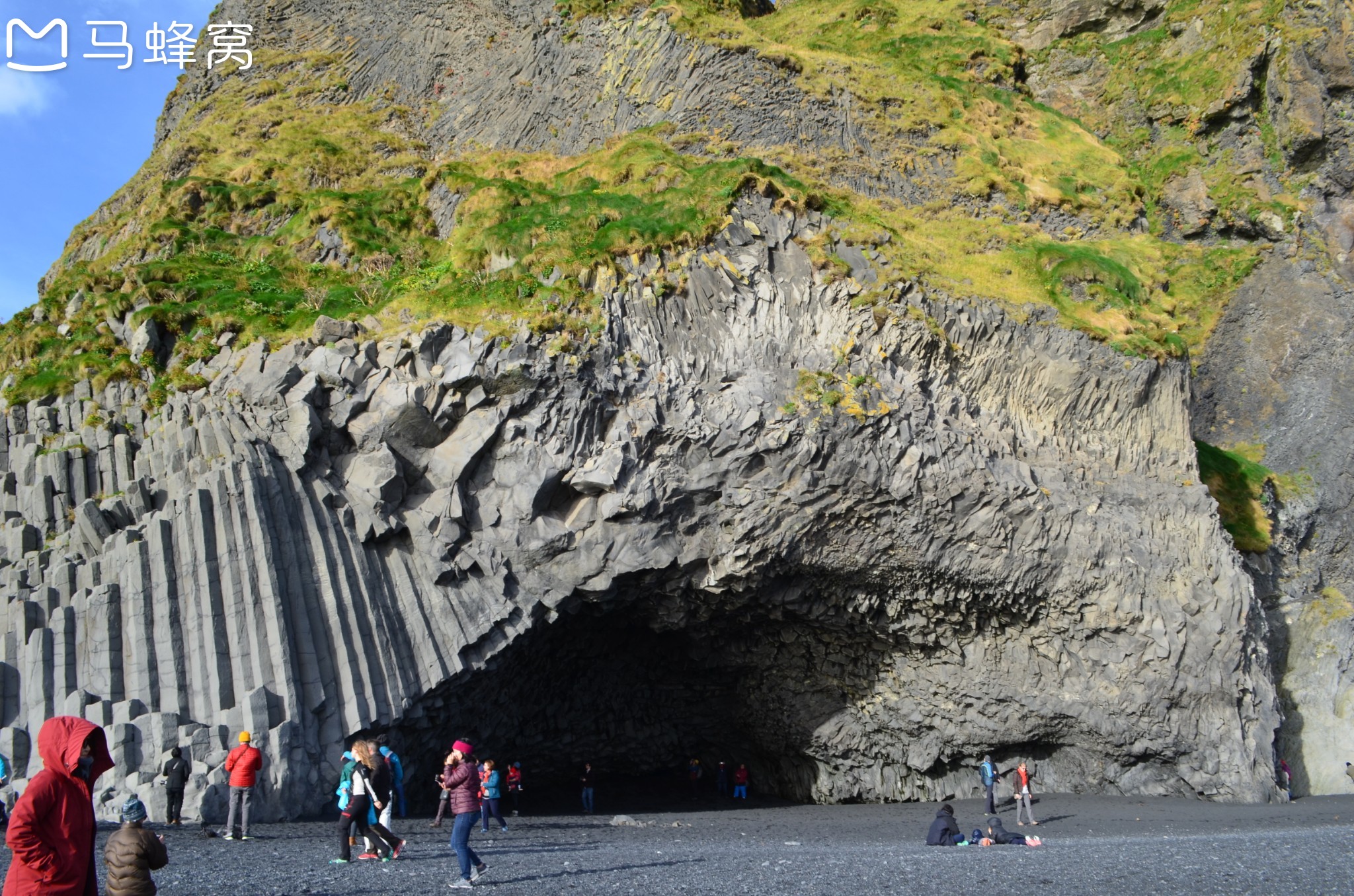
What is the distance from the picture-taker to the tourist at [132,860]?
524cm

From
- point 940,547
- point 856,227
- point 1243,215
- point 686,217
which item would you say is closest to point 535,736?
point 940,547

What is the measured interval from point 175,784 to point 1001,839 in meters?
11.9

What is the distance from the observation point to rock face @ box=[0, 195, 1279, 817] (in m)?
16.0

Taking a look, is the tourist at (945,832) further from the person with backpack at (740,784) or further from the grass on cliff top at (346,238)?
the person with backpack at (740,784)

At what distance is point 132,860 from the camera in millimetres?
5270

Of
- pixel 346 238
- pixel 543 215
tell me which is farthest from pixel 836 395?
pixel 346 238

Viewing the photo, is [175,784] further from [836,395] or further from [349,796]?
[836,395]

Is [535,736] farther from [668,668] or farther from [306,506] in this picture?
[306,506]

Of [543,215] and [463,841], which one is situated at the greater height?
[543,215]

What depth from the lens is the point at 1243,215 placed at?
32406mm

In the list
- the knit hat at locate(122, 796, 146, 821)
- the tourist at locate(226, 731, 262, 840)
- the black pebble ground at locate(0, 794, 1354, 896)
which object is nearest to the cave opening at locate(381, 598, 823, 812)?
the black pebble ground at locate(0, 794, 1354, 896)

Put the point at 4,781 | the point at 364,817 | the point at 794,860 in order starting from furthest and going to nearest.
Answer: the point at 4,781 < the point at 794,860 < the point at 364,817

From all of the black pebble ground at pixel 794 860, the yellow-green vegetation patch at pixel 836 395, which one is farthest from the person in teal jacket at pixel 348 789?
the yellow-green vegetation patch at pixel 836 395

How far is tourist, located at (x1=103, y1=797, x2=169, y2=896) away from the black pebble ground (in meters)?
3.59
